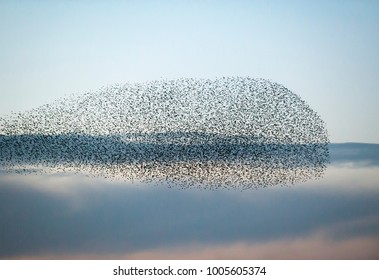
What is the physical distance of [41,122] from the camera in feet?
21.1

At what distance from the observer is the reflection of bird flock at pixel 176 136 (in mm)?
6355

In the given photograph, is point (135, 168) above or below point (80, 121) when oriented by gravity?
below

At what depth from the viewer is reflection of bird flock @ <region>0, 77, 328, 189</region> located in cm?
636

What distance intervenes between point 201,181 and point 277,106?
97cm

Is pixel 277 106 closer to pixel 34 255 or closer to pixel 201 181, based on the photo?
pixel 201 181

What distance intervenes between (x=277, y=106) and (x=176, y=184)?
3.79 ft

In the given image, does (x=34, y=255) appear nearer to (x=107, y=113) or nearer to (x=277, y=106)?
(x=107, y=113)

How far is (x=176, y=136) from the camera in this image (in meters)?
6.44

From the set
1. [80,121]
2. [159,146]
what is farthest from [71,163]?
[159,146]

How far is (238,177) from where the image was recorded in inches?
250
